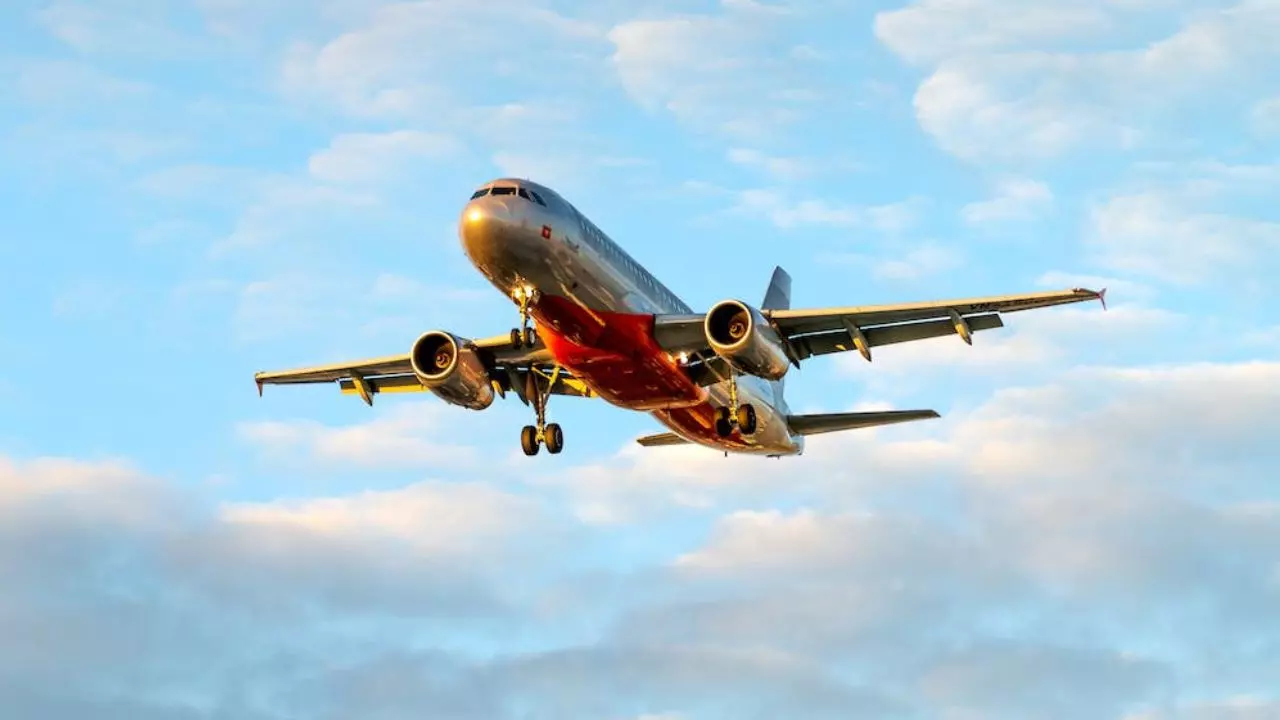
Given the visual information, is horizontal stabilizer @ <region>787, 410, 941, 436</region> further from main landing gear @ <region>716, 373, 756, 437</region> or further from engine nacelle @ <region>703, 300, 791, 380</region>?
engine nacelle @ <region>703, 300, 791, 380</region>

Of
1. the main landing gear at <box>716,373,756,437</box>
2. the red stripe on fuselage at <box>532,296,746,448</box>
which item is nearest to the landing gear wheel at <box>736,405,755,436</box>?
the main landing gear at <box>716,373,756,437</box>

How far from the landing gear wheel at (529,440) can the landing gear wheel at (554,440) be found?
0.36 m

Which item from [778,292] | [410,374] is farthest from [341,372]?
[778,292]

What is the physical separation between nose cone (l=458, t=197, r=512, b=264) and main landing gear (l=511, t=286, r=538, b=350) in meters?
1.55

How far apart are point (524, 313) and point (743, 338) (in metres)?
6.04

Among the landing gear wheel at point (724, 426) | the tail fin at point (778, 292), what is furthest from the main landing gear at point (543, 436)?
the tail fin at point (778, 292)

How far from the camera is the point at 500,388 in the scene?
2260 inches

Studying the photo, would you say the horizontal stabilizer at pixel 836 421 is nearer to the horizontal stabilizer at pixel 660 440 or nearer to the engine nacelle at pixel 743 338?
the horizontal stabilizer at pixel 660 440

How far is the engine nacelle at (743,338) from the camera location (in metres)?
50.2

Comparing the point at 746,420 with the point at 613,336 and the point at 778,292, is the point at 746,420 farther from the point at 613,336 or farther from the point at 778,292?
the point at 778,292

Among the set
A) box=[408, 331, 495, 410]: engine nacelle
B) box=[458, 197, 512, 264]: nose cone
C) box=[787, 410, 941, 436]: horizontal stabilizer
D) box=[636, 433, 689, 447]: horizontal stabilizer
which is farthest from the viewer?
box=[636, 433, 689, 447]: horizontal stabilizer

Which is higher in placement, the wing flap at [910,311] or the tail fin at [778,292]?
the tail fin at [778,292]

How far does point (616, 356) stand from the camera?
51.8 m

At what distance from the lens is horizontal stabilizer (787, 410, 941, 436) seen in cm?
5953
